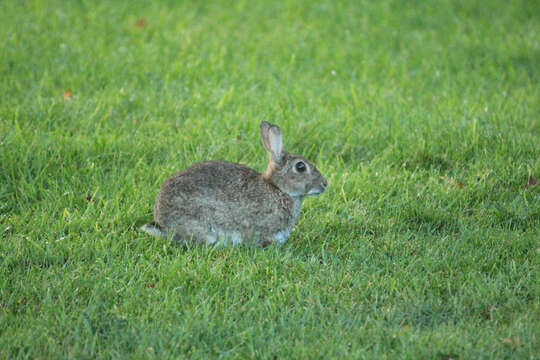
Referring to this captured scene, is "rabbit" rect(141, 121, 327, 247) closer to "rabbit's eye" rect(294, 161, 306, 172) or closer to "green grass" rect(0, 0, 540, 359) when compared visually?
A: "rabbit's eye" rect(294, 161, 306, 172)

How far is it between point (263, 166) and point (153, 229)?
75.2 inches

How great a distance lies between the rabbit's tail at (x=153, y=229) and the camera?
5.79 meters

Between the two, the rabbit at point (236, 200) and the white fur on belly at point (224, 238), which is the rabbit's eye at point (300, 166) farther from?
the white fur on belly at point (224, 238)

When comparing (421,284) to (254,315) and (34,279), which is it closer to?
(254,315)

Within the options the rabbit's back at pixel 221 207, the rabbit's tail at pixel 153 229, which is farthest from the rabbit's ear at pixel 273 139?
the rabbit's tail at pixel 153 229

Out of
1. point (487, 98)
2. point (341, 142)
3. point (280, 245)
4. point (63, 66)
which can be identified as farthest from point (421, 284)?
point (63, 66)

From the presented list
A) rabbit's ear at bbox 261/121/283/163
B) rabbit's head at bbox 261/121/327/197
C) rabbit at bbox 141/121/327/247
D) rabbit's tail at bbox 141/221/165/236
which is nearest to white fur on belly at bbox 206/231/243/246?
rabbit at bbox 141/121/327/247

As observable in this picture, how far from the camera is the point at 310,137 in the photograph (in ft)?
25.8

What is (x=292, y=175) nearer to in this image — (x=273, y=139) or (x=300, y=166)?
(x=300, y=166)

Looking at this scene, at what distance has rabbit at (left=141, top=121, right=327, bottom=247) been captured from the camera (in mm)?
5723

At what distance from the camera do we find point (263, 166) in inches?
291

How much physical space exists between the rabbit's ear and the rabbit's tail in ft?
3.82

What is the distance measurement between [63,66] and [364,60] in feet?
13.7

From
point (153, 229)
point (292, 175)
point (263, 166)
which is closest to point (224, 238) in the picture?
point (153, 229)
